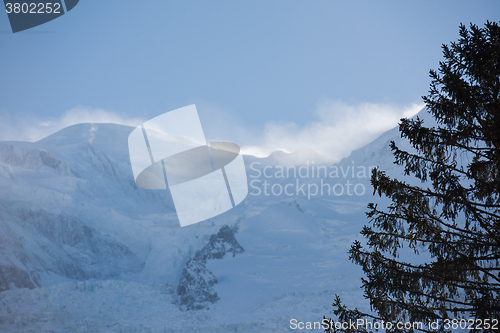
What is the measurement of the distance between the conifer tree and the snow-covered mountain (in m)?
35.4

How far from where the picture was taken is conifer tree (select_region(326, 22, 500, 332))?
176 inches

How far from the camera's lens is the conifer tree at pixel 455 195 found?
4.47m

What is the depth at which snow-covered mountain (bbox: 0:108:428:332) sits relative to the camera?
131 ft

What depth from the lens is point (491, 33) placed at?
4.39m

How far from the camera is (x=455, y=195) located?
4480mm

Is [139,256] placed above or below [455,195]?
below

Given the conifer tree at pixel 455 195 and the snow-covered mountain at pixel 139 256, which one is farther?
the snow-covered mountain at pixel 139 256

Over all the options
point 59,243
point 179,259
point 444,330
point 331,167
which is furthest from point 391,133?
point 444,330

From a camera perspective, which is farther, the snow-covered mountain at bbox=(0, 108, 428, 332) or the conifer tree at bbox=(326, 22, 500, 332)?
the snow-covered mountain at bbox=(0, 108, 428, 332)

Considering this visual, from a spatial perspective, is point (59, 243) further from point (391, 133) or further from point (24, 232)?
point (391, 133)

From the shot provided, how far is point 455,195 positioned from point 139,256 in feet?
182

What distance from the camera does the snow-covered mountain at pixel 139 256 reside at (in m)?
39.8

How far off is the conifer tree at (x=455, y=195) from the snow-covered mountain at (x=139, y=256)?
3541 cm

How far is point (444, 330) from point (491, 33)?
4225mm
